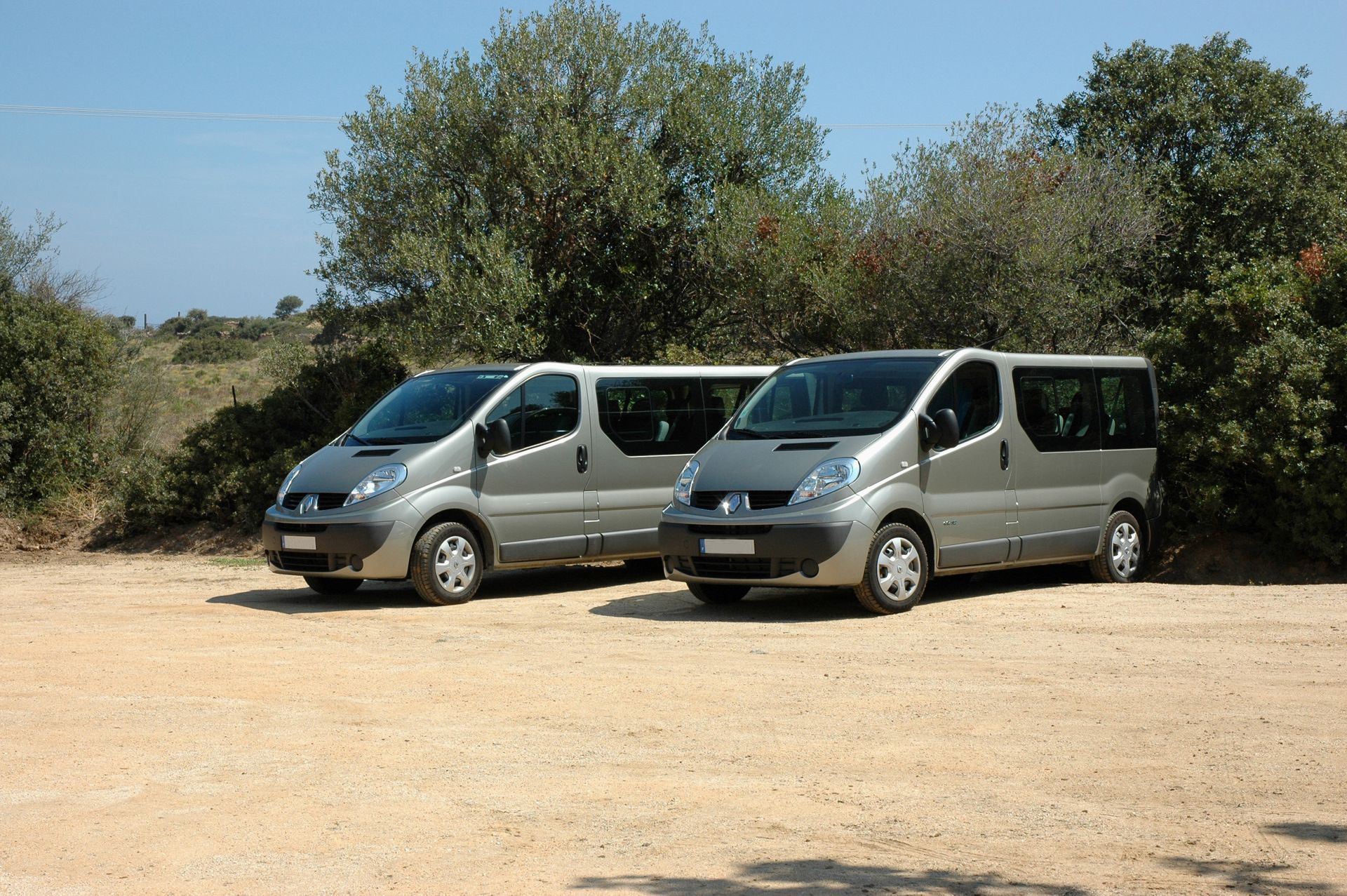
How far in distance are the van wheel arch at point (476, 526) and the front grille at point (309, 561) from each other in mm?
690

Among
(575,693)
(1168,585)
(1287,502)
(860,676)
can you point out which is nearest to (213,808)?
(575,693)

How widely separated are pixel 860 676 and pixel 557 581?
6391 mm

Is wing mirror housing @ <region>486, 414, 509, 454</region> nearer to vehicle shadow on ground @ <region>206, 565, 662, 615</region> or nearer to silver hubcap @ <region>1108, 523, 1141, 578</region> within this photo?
vehicle shadow on ground @ <region>206, 565, 662, 615</region>

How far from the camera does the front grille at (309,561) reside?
1144 cm

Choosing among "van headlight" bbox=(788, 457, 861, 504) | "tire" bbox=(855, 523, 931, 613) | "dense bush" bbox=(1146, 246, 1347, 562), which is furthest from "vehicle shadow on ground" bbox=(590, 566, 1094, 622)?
"dense bush" bbox=(1146, 246, 1347, 562)

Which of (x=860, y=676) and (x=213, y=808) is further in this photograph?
(x=860, y=676)

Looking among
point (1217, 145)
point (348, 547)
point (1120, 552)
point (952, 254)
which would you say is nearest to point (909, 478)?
point (1120, 552)

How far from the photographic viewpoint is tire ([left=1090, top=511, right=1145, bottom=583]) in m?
12.6

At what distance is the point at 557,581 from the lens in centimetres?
1393

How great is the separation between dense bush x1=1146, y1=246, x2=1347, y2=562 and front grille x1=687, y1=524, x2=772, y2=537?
5640 millimetres

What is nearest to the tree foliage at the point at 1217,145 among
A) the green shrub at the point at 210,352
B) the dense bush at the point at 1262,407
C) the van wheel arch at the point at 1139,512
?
the dense bush at the point at 1262,407

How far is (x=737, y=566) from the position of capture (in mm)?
10453

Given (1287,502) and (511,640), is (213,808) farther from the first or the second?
(1287,502)

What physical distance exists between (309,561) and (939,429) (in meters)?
5.25
